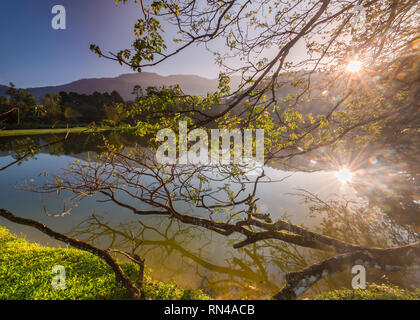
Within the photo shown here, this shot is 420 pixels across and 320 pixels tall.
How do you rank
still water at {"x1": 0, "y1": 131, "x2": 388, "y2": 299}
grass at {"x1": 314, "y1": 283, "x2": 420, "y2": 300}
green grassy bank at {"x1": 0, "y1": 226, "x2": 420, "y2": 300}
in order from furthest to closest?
still water at {"x1": 0, "y1": 131, "x2": 388, "y2": 299}, green grassy bank at {"x1": 0, "y1": 226, "x2": 420, "y2": 300}, grass at {"x1": 314, "y1": 283, "x2": 420, "y2": 300}

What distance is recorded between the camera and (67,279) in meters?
3.98

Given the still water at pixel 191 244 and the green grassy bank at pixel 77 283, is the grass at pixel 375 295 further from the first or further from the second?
the still water at pixel 191 244

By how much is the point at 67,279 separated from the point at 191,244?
11.9 ft

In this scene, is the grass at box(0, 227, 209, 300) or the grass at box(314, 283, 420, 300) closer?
the grass at box(314, 283, 420, 300)

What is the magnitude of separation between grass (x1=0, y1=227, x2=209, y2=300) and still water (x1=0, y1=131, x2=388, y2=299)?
859mm

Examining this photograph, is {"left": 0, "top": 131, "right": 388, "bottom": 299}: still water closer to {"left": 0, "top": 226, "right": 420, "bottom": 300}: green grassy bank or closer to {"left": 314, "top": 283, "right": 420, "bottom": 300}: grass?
{"left": 0, "top": 226, "right": 420, "bottom": 300}: green grassy bank

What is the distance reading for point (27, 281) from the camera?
3871mm

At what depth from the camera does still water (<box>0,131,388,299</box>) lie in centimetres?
475

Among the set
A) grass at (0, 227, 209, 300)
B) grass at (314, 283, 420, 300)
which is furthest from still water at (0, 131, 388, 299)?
grass at (314, 283, 420, 300)

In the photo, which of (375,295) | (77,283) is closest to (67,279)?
(77,283)

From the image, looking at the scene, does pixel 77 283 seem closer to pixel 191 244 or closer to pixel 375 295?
pixel 191 244

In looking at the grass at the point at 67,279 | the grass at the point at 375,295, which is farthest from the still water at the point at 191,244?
the grass at the point at 375,295

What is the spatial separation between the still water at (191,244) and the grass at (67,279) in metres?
0.86

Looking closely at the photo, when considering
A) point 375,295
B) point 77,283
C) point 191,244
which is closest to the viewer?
point 375,295
